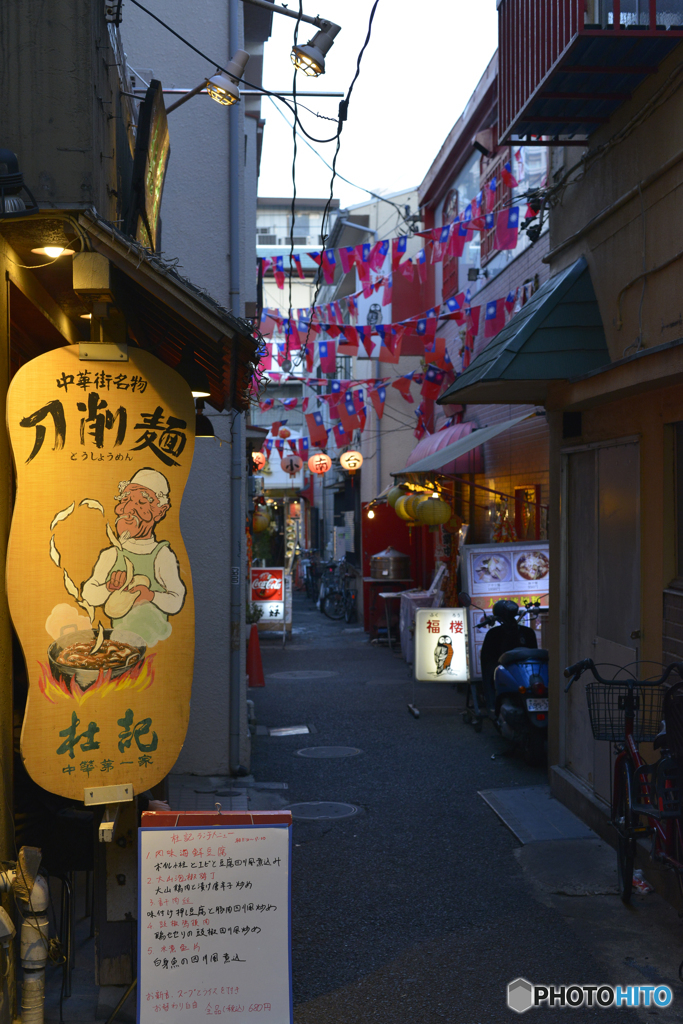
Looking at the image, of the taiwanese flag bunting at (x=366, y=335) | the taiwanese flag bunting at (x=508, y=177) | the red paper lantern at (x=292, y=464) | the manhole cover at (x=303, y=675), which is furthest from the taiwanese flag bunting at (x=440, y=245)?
the red paper lantern at (x=292, y=464)

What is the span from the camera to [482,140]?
50.1 feet

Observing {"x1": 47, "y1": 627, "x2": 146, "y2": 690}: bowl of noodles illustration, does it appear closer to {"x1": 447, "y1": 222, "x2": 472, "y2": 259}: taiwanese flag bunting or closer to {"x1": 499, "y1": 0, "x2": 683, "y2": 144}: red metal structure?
{"x1": 499, "y1": 0, "x2": 683, "y2": 144}: red metal structure

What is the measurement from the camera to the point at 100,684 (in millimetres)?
4199

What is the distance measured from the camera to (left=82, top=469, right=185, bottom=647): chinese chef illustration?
425 centimetres

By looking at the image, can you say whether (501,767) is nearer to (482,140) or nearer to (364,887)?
(364,887)

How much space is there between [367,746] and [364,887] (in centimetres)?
421

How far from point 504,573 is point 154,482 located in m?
9.17

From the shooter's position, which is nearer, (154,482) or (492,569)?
(154,482)

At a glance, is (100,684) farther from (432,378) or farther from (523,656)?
(432,378)

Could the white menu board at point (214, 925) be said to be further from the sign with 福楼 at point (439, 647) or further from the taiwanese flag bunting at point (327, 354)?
the taiwanese flag bunting at point (327, 354)

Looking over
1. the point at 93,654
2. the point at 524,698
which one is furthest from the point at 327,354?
the point at 93,654

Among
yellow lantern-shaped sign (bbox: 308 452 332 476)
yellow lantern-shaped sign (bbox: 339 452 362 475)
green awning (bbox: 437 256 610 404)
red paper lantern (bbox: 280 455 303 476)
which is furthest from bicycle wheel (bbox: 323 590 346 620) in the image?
green awning (bbox: 437 256 610 404)

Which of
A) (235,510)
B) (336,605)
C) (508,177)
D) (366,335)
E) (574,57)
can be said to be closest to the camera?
(574,57)

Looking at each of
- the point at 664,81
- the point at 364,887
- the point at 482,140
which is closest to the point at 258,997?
the point at 364,887
